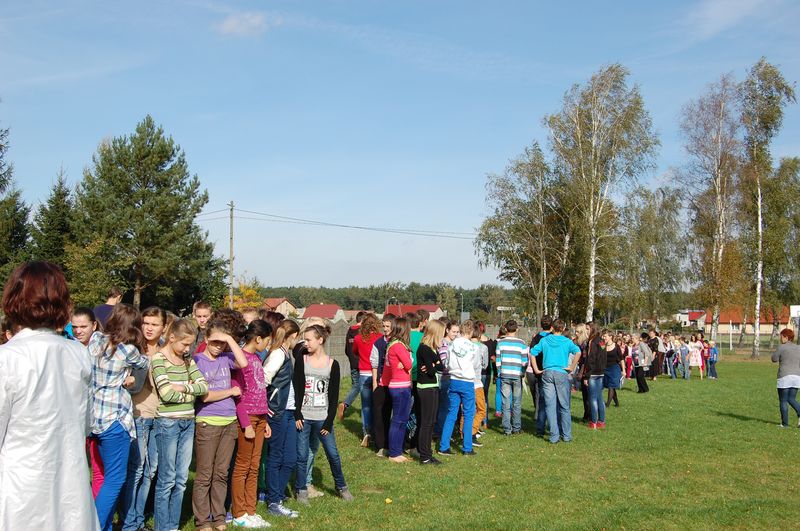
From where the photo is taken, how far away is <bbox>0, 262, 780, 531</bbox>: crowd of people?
3.05 metres

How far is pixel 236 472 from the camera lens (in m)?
6.62

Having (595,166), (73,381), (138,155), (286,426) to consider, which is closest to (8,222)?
(138,155)

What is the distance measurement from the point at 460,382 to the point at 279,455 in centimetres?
400

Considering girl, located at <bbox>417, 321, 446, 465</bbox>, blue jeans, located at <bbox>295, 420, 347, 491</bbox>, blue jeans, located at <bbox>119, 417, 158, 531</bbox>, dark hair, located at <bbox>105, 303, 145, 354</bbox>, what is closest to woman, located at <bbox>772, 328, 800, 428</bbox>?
girl, located at <bbox>417, 321, 446, 465</bbox>

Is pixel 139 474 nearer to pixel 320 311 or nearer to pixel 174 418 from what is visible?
pixel 174 418

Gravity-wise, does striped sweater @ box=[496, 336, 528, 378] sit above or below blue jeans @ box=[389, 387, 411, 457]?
above

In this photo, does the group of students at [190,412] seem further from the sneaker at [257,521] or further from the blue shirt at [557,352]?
the blue shirt at [557,352]

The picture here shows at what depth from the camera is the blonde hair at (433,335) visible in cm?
985

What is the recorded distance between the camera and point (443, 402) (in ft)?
37.1

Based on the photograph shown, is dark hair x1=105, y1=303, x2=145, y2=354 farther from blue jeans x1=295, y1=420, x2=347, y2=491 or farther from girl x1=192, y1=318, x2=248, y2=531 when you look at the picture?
blue jeans x1=295, y1=420, x2=347, y2=491

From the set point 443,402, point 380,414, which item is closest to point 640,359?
point 443,402

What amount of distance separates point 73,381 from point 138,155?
41.2 meters

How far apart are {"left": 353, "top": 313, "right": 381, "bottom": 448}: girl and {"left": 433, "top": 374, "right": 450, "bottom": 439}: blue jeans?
113 centimetres

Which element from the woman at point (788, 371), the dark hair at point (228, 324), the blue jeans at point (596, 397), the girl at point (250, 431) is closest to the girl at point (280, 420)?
the girl at point (250, 431)
